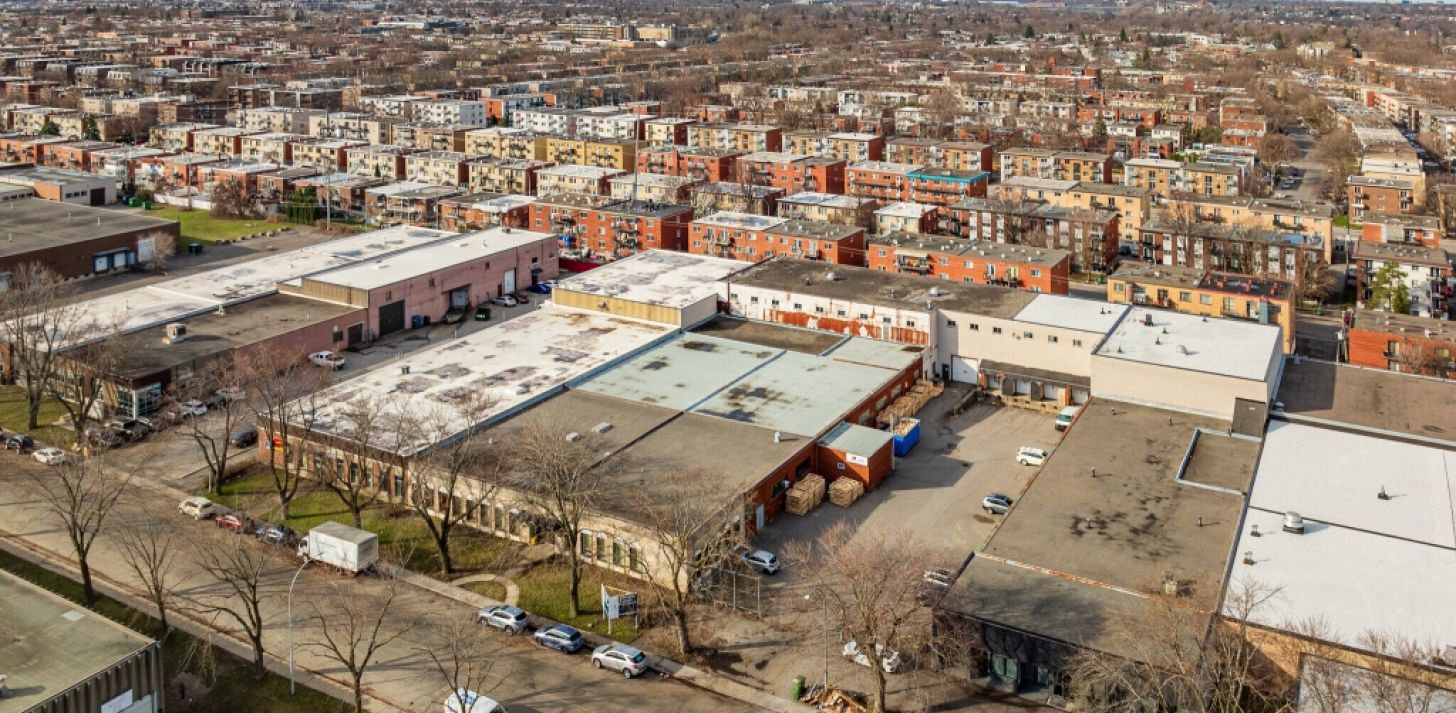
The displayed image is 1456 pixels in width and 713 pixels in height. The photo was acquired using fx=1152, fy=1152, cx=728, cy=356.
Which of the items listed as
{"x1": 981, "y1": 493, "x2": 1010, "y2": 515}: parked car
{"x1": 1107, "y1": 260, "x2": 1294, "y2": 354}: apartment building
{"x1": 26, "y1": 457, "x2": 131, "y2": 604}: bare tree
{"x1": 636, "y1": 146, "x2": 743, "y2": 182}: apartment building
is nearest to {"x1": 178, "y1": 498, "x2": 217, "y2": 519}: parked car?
{"x1": 26, "y1": 457, "x2": 131, "y2": 604}: bare tree

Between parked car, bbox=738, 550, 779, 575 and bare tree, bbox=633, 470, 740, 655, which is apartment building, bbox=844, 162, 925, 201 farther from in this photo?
parked car, bbox=738, 550, 779, 575

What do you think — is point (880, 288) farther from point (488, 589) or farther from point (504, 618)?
point (504, 618)

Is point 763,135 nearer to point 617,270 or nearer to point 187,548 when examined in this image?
point 617,270

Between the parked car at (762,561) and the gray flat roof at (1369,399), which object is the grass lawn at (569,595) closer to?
the parked car at (762,561)

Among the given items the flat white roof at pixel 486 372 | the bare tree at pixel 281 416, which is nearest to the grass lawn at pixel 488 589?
the flat white roof at pixel 486 372

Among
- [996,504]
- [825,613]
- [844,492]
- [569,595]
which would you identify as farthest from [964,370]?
[569,595]
